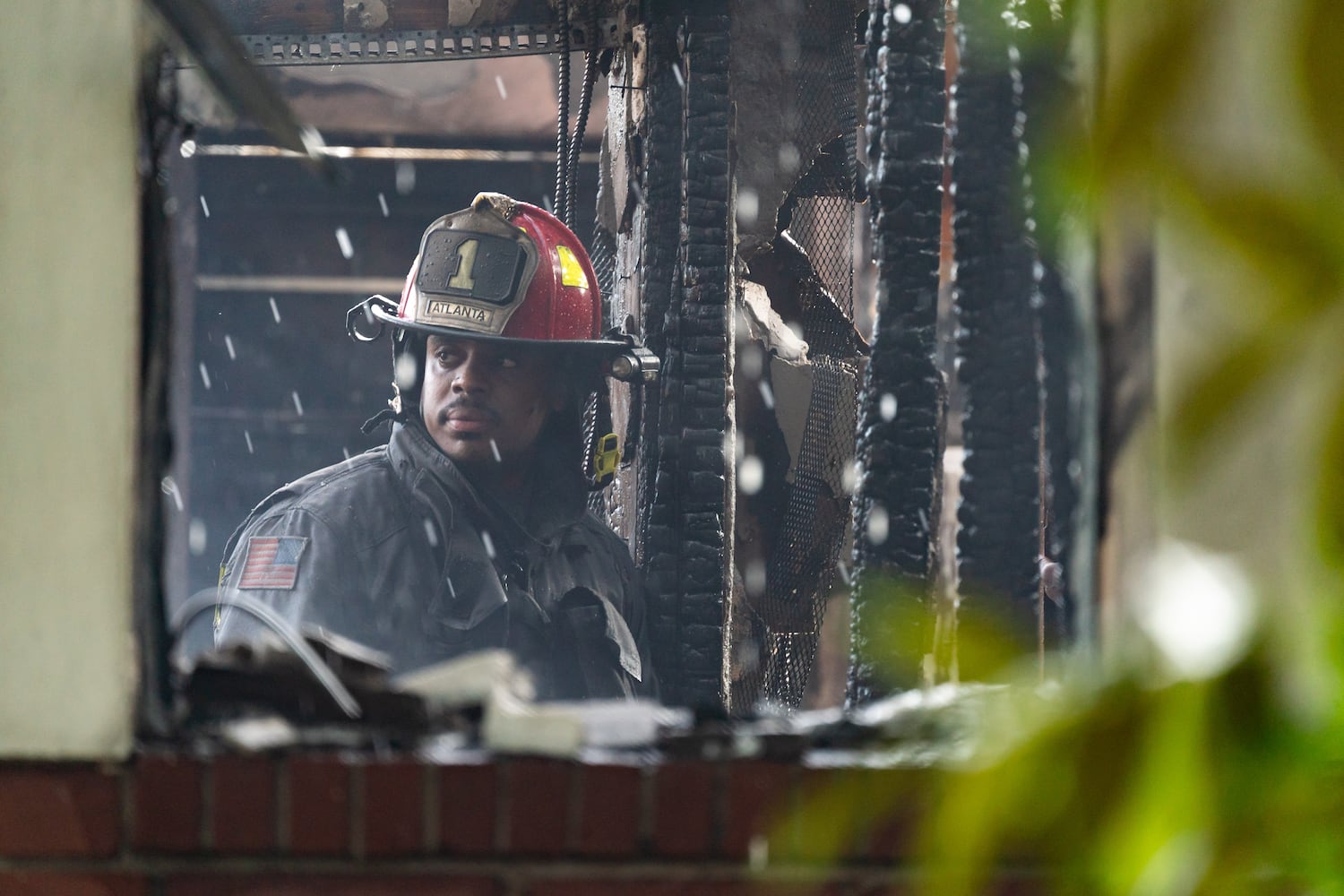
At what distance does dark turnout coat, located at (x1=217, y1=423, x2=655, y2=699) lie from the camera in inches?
142

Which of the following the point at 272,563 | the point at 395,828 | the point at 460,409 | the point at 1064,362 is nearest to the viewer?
the point at 395,828

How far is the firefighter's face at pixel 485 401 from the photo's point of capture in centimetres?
400

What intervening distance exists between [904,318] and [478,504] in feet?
6.36

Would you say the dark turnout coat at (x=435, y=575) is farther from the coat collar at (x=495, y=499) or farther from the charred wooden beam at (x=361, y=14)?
the charred wooden beam at (x=361, y=14)

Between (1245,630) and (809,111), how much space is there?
12.2 ft

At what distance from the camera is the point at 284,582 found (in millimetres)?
3564

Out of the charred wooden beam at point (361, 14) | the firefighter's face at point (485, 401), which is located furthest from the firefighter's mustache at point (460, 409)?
the charred wooden beam at point (361, 14)

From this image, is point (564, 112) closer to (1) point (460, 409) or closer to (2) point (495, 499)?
(1) point (460, 409)

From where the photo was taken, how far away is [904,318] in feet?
7.44

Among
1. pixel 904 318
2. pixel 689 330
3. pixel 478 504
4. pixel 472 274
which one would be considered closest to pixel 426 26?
pixel 472 274

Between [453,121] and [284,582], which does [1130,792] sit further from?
[453,121]

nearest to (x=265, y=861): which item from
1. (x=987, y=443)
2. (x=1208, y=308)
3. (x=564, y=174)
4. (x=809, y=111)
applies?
(x=1208, y=308)

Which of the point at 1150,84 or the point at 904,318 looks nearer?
the point at 1150,84

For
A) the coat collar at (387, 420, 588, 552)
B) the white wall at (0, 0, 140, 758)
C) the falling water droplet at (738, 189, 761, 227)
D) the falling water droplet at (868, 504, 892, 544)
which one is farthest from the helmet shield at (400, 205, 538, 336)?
the white wall at (0, 0, 140, 758)
